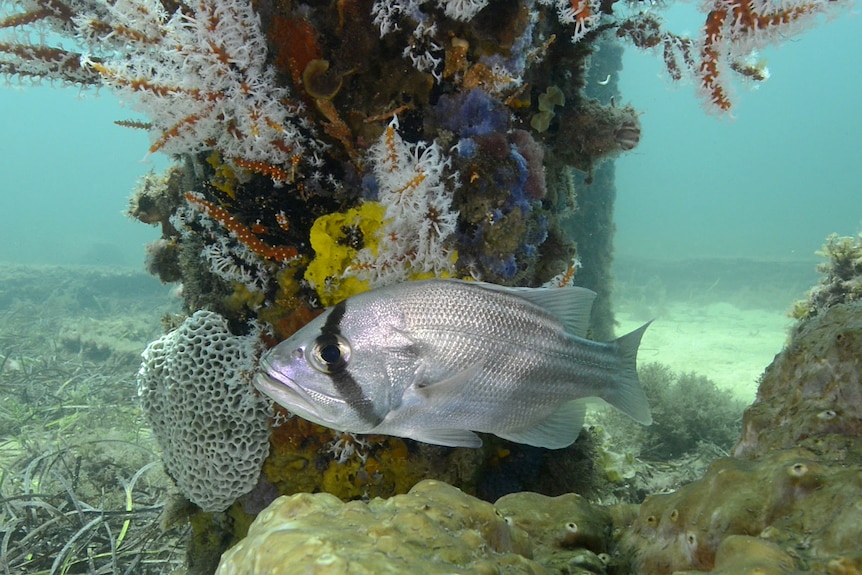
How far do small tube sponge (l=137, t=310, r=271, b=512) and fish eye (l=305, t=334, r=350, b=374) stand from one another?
4.93 ft

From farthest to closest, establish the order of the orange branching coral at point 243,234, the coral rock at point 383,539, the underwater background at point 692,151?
the underwater background at point 692,151 → the orange branching coral at point 243,234 → the coral rock at point 383,539

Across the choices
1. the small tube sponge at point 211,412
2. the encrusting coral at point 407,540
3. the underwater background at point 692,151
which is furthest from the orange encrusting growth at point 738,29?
the underwater background at point 692,151

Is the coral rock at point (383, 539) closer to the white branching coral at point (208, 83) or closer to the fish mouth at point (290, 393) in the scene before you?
the fish mouth at point (290, 393)

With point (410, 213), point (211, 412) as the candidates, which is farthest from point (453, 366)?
point (211, 412)

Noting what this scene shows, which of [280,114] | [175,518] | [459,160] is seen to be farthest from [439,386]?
[175,518]

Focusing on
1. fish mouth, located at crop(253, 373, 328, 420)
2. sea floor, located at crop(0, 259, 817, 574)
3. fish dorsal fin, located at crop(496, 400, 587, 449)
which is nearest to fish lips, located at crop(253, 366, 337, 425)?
fish mouth, located at crop(253, 373, 328, 420)

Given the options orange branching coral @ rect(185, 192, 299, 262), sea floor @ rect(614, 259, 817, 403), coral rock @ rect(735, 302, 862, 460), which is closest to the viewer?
coral rock @ rect(735, 302, 862, 460)

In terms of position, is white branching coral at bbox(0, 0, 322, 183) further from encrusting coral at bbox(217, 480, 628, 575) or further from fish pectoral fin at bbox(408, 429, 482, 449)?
encrusting coral at bbox(217, 480, 628, 575)

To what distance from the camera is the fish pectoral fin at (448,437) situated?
2141mm

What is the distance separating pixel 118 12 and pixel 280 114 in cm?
109

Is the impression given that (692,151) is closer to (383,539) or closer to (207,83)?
(207,83)

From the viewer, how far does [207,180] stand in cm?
344

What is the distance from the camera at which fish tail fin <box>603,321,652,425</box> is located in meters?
2.38

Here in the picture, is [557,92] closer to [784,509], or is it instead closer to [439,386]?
[439,386]
